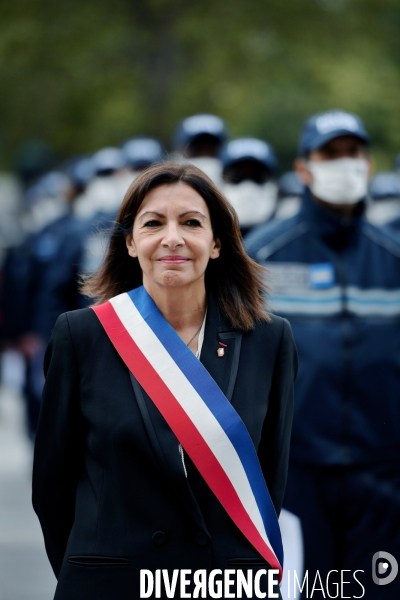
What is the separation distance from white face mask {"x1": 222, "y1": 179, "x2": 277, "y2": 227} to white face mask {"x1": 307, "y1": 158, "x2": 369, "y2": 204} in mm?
1782

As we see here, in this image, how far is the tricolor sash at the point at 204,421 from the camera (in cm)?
382

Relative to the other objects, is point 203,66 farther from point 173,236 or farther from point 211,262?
point 173,236

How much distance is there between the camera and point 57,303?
991 cm

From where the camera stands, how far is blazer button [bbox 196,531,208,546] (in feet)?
12.4

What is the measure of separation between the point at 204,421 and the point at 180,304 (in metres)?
0.41

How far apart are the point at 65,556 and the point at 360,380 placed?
2188 mm

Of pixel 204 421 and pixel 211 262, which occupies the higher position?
pixel 211 262

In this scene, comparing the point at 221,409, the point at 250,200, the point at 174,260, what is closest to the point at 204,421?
the point at 221,409

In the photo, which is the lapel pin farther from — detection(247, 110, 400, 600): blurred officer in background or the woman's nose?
detection(247, 110, 400, 600): blurred officer in background

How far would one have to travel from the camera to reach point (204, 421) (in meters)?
3.86

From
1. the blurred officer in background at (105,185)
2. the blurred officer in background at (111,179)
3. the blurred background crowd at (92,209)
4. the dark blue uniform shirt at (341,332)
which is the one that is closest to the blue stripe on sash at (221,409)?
the blurred background crowd at (92,209)

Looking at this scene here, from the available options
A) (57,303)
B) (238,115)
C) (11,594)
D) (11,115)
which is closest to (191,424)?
(11,594)

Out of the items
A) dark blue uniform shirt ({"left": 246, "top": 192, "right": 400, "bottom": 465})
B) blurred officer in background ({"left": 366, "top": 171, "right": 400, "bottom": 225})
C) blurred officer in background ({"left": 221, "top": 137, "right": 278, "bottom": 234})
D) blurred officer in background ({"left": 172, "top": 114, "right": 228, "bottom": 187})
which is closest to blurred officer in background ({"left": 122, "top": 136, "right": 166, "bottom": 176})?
blurred officer in background ({"left": 172, "top": 114, "right": 228, "bottom": 187})

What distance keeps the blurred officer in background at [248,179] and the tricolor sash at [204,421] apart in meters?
4.17
